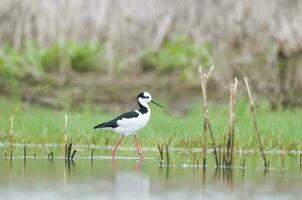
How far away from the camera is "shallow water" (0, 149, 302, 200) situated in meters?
10.4

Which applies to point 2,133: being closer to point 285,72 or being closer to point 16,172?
point 16,172

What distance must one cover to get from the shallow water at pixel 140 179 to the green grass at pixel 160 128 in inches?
38.9

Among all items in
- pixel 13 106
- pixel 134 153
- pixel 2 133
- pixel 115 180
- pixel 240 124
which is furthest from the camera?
pixel 13 106

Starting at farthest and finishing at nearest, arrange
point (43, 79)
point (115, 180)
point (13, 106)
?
point (43, 79) < point (13, 106) < point (115, 180)

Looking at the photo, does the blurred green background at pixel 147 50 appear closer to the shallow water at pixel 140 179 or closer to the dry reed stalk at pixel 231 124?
the shallow water at pixel 140 179

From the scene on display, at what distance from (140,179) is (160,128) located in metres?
4.24

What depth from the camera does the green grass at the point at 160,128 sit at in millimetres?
14336

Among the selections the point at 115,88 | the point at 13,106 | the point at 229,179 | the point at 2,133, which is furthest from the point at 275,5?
the point at 229,179

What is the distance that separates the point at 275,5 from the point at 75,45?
373 cm

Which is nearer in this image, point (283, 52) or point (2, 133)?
point (2, 133)

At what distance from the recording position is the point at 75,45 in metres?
20.8

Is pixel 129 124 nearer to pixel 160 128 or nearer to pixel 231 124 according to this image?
pixel 160 128

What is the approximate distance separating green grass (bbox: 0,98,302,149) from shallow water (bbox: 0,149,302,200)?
Answer: 38.9 inches

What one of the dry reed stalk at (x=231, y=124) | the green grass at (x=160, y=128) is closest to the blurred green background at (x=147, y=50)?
the green grass at (x=160, y=128)
